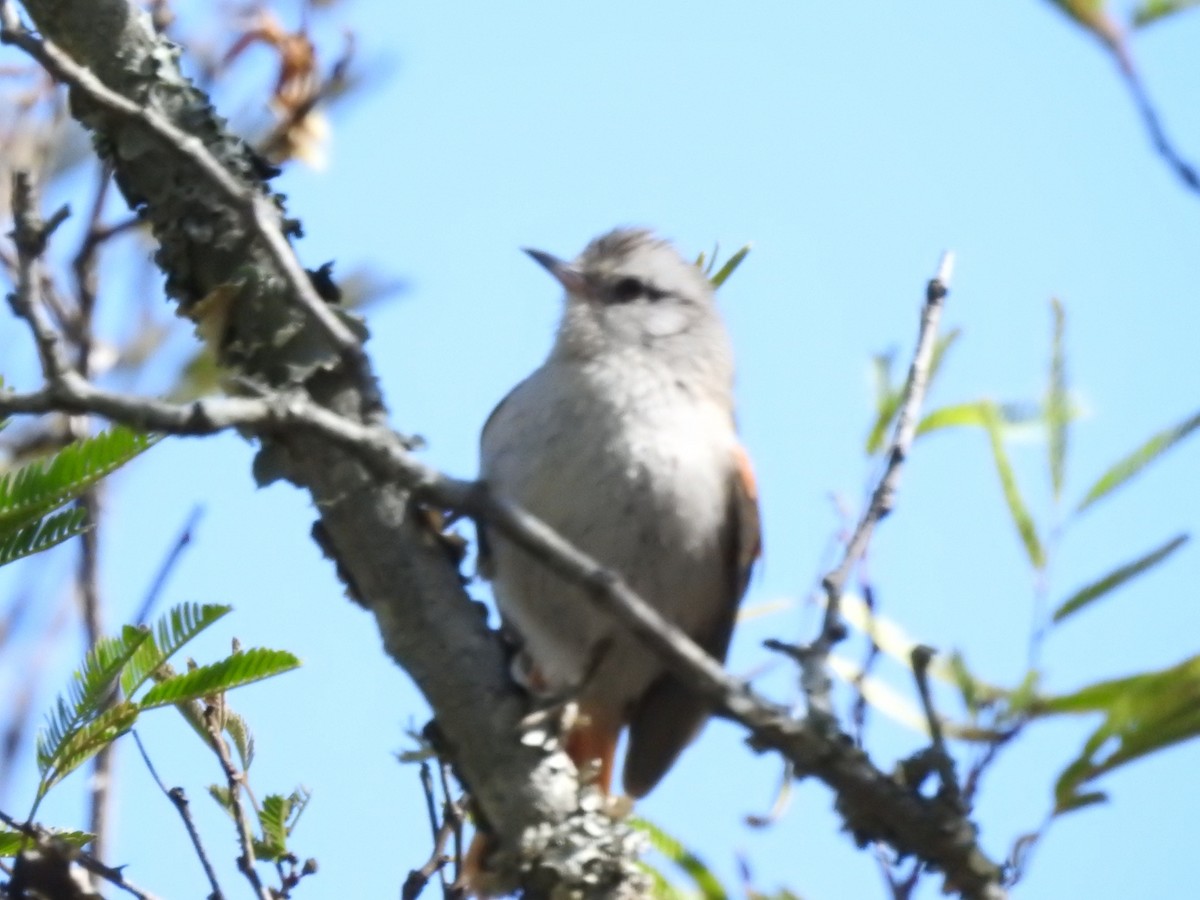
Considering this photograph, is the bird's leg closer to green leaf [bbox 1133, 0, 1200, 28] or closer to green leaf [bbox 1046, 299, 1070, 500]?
green leaf [bbox 1046, 299, 1070, 500]

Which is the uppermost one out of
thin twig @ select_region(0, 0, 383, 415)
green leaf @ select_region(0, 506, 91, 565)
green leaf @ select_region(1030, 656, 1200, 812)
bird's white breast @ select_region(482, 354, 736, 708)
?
bird's white breast @ select_region(482, 354, 736, 708)

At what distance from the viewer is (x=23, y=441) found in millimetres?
4438

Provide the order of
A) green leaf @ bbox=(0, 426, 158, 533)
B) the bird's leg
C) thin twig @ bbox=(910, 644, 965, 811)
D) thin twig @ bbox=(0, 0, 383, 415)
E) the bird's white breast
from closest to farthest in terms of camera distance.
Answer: thin twig @ bbox=(910, 644, 965, 811), thin twig @ bbox=(0, 0, 383, 415), green leaf @ bbox=(0, 426, 158, 533), the bird's white breast, the bird's leg

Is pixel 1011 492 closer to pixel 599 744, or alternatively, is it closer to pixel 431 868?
pixel 431 868

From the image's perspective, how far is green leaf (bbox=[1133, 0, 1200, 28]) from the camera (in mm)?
2301

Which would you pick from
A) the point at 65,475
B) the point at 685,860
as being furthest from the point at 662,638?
the point at 65,475

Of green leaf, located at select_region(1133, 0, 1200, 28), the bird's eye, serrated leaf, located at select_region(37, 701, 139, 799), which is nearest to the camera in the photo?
green leaf, located at select_region(1133, 0, 1200, 28)

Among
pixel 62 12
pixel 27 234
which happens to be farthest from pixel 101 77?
pixel 27 234

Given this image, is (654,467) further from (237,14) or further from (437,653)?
(237,14)

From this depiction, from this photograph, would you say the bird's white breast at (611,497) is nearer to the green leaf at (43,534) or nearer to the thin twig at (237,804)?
the thin twig at (237,804)

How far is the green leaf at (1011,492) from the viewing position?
2814mm

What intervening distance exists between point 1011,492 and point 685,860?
0.94 m

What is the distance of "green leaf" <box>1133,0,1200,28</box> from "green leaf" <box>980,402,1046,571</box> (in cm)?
87

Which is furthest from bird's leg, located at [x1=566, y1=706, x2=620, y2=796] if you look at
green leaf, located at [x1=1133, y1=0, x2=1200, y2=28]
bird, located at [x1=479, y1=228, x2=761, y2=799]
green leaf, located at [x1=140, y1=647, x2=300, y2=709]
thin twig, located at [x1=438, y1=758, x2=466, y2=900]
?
green leaf, located at [x1=1133, y1=0, x2=1200, y2=28]
